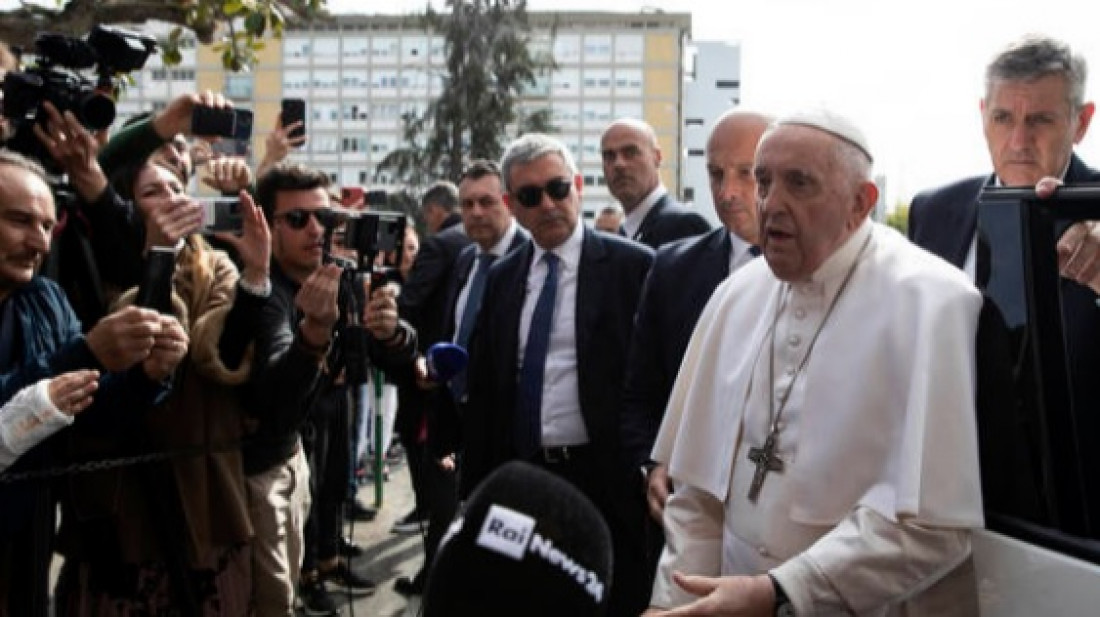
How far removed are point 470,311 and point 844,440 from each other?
147 inches

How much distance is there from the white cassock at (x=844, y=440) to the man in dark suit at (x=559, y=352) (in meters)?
1.25

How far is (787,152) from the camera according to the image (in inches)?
95.2

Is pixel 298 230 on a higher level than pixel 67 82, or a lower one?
lower

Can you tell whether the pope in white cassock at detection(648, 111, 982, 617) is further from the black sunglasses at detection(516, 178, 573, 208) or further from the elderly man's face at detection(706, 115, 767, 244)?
the black sunglasses at detection(516, 178, 573, 208)

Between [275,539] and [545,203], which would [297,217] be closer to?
[545,203]

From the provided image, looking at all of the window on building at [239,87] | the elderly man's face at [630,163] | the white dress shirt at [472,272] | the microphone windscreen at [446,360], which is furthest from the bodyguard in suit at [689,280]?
the window on building at [239,87]

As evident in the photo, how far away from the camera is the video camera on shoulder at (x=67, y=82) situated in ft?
11.4

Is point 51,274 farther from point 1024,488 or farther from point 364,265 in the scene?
point 1024,488

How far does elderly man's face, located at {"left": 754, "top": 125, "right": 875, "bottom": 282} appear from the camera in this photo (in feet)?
7.88

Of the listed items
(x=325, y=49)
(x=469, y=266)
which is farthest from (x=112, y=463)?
(x=325, y=49)

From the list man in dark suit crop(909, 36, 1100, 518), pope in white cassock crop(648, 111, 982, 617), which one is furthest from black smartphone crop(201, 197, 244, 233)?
man in dark suit crop(909, 36, 1100, 518)

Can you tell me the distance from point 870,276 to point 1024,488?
58 cm

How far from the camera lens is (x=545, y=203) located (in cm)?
446

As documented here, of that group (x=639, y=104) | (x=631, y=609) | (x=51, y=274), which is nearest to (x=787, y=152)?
(x=631, y=609)
